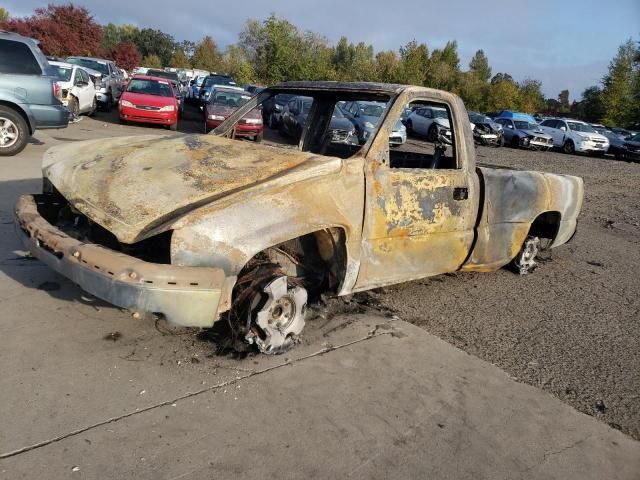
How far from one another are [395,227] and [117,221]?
1927 mm

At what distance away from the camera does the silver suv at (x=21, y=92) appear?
8.88m

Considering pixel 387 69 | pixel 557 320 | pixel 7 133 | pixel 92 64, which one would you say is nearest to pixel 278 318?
pixel 557 320

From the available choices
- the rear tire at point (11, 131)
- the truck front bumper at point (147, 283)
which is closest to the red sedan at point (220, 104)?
the rear tire at point (11, 131)

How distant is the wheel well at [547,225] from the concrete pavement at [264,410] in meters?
2.74

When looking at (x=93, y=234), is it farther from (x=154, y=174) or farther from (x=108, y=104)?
(x=108, y=104)

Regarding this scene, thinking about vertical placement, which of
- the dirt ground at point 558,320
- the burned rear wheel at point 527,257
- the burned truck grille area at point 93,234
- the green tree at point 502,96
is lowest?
the dirt ground at point 558,320

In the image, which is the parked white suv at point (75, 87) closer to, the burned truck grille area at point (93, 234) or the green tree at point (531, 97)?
the burned truck grille area at point (93, 234)

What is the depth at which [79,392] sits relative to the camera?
2.83 meters

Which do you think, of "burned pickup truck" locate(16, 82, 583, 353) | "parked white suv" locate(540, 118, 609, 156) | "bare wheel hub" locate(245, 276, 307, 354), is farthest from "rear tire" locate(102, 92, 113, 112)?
"parked white suv" locate(540, 118, 609, 156)

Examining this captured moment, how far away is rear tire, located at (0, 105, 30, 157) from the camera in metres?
9.01

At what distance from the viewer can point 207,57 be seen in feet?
223

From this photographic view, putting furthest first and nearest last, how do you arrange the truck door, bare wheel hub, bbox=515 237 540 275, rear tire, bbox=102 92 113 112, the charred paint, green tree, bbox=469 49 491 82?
1. green tree, bbox=469 49 491 82
2. rear tire, bbox=102 92 113 112
3. bare wheel hub, bbox=515 237 540 275
4. the truck door
5. the charred paint

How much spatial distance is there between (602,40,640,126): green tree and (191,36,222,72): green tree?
44279 millimetres

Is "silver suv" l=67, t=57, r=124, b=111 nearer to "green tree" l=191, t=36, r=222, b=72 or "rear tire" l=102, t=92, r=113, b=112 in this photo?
"rear tire" l=102, t=92, r=113, b=112
